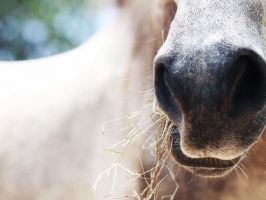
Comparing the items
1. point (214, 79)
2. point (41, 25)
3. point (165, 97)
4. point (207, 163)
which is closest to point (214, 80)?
point (214, 79)

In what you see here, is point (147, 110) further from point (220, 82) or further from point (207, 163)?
point (220, 82)

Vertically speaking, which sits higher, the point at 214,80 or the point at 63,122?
the point at 214,80

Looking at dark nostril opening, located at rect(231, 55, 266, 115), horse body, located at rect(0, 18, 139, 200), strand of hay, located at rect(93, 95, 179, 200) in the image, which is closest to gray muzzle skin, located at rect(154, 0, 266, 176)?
dark nostril opening, located at rect(231, 55, 266, 115)

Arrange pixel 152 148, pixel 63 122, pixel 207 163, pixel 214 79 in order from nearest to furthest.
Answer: pixel 214 79, pixel 207 163, pixel 152 148, pixel 63 122

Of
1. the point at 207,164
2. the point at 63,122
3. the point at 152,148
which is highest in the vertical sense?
the point at 207,164

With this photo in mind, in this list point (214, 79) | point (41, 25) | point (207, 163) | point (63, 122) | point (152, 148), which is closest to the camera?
point (214, 79)

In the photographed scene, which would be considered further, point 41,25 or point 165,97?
point 41,25

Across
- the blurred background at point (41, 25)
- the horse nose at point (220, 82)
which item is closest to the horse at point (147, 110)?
the horse nose at point (220, 82)

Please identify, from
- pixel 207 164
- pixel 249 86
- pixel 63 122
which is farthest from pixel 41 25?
pixel 249 86

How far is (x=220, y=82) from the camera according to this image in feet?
3.19

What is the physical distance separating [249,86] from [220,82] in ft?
0.22

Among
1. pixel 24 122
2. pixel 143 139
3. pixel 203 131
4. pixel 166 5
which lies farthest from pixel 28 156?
pixel 203 131

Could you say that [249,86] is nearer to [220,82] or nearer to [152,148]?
[220,82]

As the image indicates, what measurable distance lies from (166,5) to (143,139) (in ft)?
1.08
